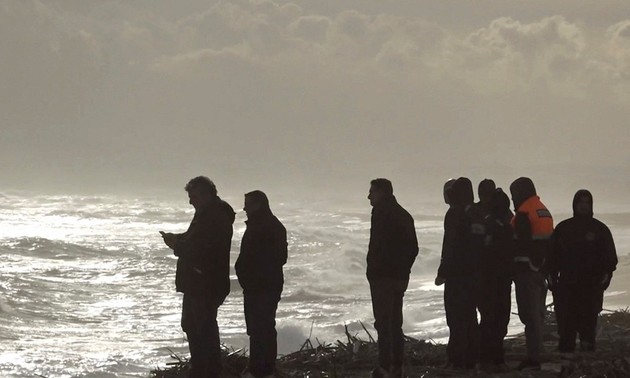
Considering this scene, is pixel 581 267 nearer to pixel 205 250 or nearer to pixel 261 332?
pixel 261 332

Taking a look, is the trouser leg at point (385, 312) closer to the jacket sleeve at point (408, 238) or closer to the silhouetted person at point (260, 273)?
the jacket sleeve at point (408, 238)

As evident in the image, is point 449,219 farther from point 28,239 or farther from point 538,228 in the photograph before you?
point 28,239

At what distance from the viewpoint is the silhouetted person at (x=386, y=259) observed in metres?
9.55

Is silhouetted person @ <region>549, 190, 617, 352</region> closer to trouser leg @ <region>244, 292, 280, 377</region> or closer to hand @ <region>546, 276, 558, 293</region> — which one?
hand @ <region>546, 276, 558, 293</region>

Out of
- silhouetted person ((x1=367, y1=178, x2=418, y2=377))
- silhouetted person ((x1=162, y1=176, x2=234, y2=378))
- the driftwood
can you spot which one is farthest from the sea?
silhouetted person ((x1=162, y1=176, x2=234, y2=378))

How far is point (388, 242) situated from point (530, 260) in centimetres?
123

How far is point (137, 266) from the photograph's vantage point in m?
51.2

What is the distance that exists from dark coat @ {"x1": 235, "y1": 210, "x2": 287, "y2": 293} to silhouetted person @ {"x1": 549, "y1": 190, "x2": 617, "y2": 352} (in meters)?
2.51

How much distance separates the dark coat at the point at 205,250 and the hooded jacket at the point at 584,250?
3.04 meters

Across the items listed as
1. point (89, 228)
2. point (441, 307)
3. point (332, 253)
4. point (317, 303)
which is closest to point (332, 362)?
point (441, 307)

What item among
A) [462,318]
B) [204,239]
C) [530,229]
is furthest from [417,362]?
[204,239]

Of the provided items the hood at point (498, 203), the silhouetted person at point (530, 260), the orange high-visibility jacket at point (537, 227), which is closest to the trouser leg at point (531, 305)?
the silhouetted person at point (530, 260)

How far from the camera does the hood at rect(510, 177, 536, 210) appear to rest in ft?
32.7

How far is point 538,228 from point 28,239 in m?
52.0
